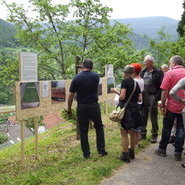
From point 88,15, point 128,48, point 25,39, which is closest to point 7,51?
point 25,39

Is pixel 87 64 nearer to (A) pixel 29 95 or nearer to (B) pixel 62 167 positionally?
(A) pixel 29 95

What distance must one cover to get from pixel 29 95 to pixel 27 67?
0.52 meters

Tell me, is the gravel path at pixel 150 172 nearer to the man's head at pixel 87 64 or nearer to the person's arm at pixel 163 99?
the person's arm at pixel 163 99

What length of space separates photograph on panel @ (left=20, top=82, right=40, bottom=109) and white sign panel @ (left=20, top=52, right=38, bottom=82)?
0.12 meters

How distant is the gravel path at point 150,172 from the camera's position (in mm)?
4027

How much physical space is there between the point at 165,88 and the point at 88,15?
31.0 feet

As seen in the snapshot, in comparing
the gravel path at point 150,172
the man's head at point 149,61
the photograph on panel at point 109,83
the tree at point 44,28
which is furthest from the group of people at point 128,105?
the tree at point 44,28

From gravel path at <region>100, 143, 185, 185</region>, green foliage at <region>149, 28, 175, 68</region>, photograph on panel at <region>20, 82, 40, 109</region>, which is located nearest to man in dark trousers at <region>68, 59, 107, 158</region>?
photograph on panel at <region>20, 82, 40, 109</region>

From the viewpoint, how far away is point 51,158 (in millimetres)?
5320

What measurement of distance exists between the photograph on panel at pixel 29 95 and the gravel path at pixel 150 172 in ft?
6.33

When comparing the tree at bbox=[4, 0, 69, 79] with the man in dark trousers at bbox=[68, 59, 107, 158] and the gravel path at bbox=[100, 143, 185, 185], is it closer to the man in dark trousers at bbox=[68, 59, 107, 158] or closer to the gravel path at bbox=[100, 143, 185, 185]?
the man in dark trousers at bbox=[68, 59, 107, 158]

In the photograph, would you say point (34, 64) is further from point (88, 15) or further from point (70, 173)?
point (88, 15)

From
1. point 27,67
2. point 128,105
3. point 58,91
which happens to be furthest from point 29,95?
point 128,105

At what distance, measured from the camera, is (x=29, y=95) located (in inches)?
188
